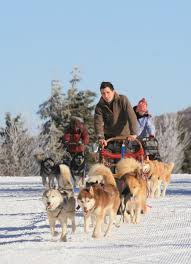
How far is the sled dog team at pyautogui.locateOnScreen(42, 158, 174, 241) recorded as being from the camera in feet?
23.2

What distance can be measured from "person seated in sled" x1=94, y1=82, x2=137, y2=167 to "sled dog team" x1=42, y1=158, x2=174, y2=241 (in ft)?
1.28

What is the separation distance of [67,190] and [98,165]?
26.9 inches

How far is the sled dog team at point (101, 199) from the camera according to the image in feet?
23.2

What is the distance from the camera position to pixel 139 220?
8375mm

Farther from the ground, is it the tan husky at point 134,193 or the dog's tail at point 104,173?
the dog's tail at point 104,173

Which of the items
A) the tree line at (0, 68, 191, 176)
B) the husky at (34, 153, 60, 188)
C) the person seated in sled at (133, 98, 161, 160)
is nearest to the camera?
the person seated in sled at (133, 98, 161, 160)

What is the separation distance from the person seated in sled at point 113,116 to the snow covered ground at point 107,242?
112cm

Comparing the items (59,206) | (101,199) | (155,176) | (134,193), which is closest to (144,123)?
(155,176)

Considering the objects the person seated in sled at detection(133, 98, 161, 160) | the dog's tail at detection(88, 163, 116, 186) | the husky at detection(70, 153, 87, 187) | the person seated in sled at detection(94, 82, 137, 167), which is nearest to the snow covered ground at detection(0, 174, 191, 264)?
the dog's tail at detection(88, 163, 116, 186)

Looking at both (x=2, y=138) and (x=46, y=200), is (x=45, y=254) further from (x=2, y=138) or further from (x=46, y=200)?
(x=2, y=138)

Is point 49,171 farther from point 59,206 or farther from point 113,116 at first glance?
point 59,206

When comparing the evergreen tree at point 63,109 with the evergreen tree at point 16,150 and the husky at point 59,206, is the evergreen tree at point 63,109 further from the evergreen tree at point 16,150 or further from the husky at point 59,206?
the husky at point 59,206

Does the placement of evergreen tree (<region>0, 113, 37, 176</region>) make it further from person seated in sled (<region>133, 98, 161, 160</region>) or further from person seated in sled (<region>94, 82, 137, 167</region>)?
person seated in sled (<region>94, 82, 137, 167</region>)

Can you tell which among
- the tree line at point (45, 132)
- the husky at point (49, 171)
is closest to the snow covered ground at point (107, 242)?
the husky at point (49, 171)
